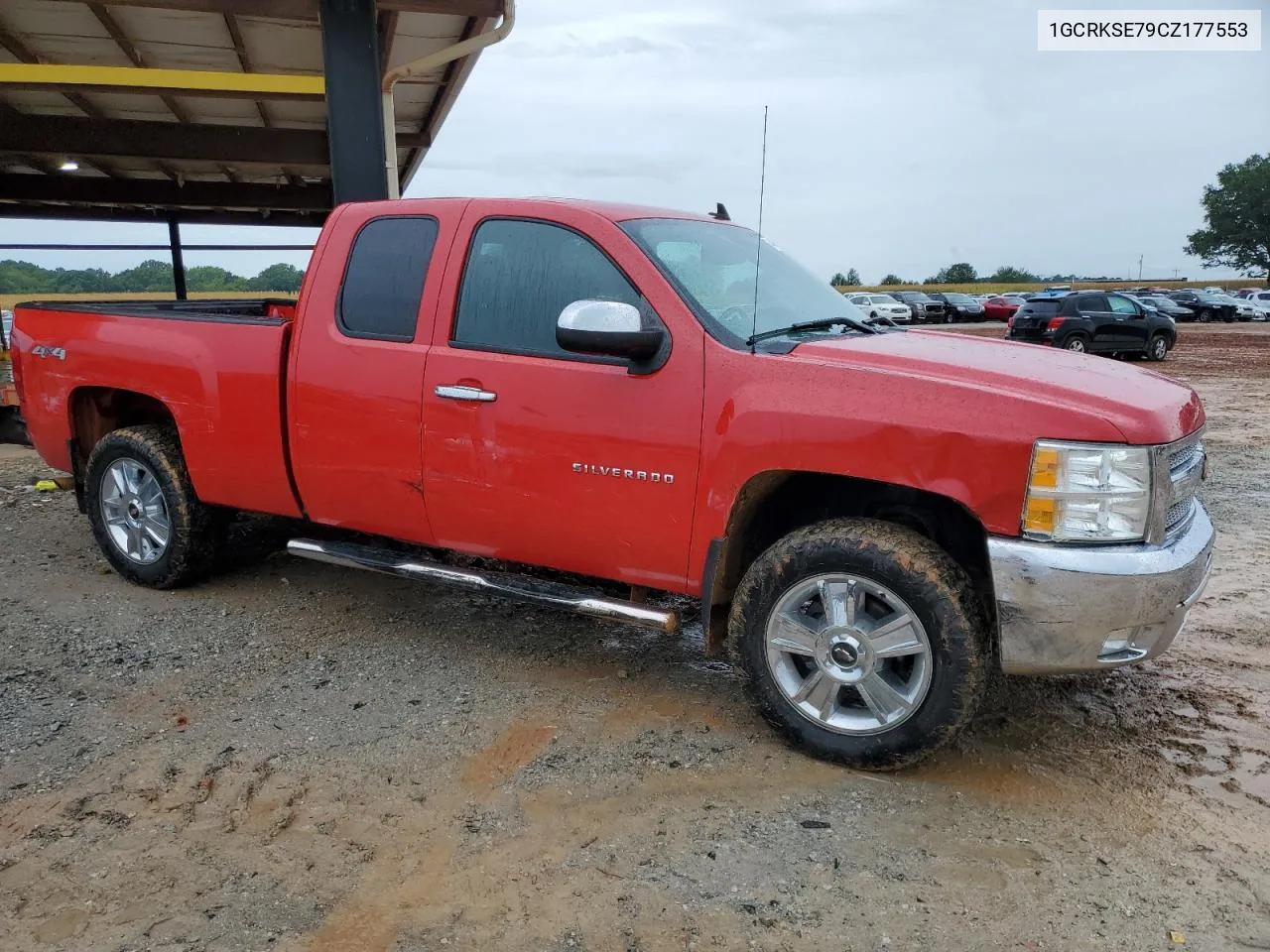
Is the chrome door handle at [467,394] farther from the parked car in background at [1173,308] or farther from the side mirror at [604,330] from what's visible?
the parked car in background at [1173,308]

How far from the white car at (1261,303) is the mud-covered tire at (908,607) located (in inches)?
1868

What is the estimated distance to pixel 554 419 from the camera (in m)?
3.54

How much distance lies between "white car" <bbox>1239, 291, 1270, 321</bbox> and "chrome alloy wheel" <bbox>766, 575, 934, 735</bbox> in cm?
4752

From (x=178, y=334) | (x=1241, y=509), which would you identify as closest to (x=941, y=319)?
(x=1241, y=509)

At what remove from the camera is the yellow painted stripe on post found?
7.59m

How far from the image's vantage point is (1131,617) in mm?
2865

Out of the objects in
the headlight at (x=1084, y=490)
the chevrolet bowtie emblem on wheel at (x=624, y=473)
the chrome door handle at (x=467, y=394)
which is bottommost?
the chevrolet bowtie emblem on wheel at (x=624, y=473)

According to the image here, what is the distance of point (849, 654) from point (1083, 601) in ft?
2.44

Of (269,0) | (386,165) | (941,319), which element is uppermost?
(269,0)

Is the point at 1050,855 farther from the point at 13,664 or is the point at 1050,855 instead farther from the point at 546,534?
the point at 13,664

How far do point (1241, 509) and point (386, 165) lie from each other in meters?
7.06

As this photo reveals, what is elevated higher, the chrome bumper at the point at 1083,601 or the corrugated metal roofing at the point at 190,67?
the corrugated metal roofing at the point at 190,67

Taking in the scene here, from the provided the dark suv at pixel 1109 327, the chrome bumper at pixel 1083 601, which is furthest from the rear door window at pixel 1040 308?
the chrome bumper at pixel 1083 601

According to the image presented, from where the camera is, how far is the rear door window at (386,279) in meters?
3.99
